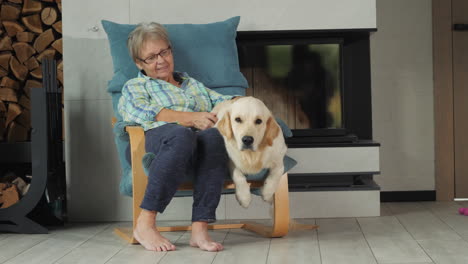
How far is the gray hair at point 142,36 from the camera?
296 cm

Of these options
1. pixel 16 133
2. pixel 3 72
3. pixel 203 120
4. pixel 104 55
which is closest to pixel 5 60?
pixel 3 72

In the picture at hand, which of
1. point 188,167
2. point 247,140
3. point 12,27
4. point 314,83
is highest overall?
point 12,27

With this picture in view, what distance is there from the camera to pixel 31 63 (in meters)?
3.86

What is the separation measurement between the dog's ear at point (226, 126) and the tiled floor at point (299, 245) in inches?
18.0

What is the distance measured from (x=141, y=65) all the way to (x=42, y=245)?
2.95 feet

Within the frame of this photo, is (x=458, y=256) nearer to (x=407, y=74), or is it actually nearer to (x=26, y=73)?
(x=407, y=74)

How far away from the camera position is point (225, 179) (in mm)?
2678

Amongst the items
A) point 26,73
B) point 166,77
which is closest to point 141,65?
point 166,77

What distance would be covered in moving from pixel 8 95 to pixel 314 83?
1.74m

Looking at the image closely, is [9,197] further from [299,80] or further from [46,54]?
[299,80]

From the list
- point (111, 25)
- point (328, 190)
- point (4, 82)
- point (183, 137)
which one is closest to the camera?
point (183, 137)

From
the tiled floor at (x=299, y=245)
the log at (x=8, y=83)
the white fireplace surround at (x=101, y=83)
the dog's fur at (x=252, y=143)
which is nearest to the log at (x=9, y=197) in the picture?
the tiled floor at (x=299, y=245)

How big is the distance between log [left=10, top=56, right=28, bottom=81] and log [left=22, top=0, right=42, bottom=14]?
284mm

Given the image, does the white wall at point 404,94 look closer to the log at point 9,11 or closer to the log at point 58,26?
the log at point 58,26
